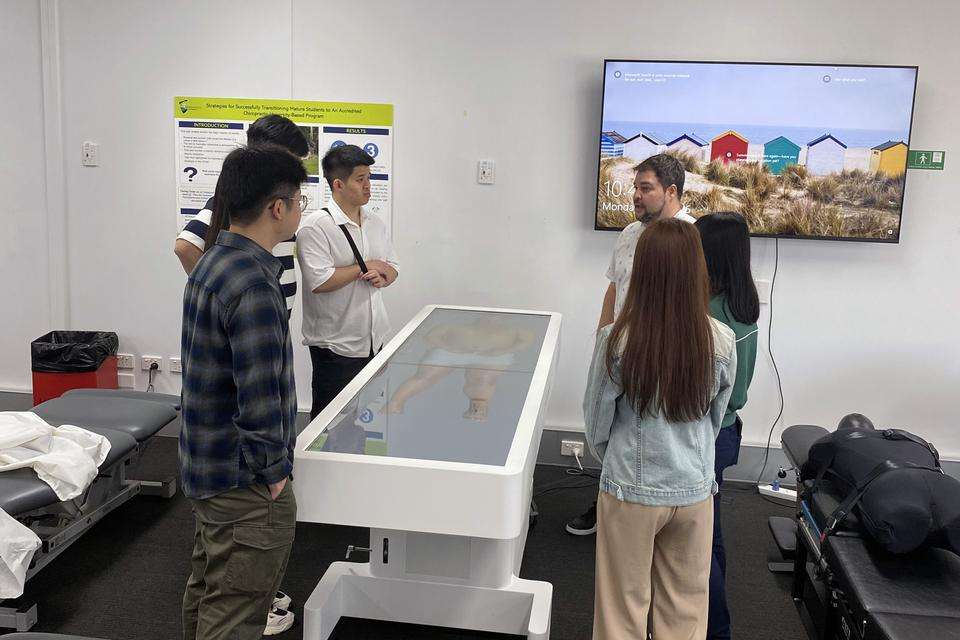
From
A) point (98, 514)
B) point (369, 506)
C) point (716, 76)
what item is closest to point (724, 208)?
point (716, 76)

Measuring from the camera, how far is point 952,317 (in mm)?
4043

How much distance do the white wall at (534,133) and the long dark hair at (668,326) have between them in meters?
2.15

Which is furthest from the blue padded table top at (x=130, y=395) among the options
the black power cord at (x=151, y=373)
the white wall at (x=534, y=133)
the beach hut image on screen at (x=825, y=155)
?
the beach hut image on screen at (x=825, y=155)

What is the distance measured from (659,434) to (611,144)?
7.17ft

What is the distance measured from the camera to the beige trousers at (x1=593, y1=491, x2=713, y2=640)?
214 centimetres

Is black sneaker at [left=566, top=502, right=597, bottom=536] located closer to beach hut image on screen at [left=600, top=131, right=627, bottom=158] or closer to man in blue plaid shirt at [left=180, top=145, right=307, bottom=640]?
beach hut image on screen at [left=600, top=131, right=627, bottom=158]

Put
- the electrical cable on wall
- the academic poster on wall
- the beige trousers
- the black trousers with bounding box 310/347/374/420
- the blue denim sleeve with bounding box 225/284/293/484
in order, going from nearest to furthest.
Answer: the blue denim sleeve with bounding box 225/284/293/484
the beige trousers
the black trousers with bounding box 310/347/374/420
the electrical cable on wall
the academic poster on wall

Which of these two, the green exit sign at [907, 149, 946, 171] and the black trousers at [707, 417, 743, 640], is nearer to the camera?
the black trousers at [707, 417, 743, 640]

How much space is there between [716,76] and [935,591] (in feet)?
7.88

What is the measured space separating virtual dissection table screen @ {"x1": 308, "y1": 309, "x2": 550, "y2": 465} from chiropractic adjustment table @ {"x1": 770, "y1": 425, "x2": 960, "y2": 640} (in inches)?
41.1

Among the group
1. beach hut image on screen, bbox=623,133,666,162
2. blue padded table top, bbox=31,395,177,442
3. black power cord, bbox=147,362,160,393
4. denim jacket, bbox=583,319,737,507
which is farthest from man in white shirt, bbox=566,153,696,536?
black power cord, bbox=147,362,160,393

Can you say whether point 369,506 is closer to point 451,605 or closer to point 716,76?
point 451,605

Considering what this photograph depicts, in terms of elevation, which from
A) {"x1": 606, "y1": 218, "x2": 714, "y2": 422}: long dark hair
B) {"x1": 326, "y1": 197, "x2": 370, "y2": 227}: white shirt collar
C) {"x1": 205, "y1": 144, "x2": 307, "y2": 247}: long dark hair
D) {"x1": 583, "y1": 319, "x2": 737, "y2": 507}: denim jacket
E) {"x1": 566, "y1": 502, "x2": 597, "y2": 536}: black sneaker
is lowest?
{"x1": 566, "y1": 502, "x2": 597, "y2": 536}: black sneaker

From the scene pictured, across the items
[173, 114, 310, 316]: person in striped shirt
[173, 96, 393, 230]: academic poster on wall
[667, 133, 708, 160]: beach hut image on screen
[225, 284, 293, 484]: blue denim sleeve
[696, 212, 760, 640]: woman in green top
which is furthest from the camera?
[173, 96, 393, 230]: academic poster on wall
